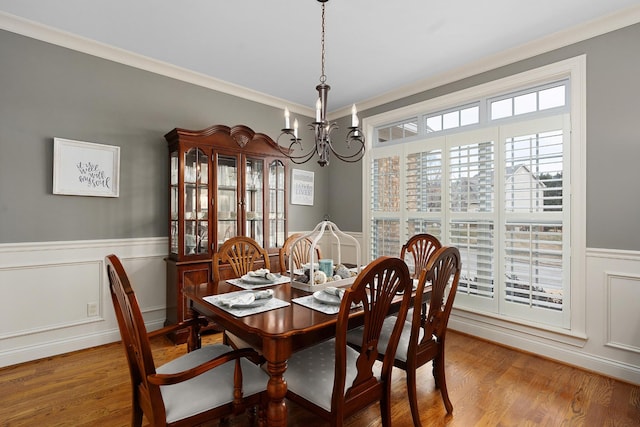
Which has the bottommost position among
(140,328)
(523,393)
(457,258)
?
(523,393)

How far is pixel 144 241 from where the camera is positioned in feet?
10.2

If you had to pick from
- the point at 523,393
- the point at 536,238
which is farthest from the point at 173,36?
the point at 523,393

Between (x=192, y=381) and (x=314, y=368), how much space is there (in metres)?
0.55

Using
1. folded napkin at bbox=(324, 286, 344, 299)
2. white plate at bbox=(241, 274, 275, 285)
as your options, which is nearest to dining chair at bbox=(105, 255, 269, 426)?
folded napkin at bbox=(324, 286, 344, 299)

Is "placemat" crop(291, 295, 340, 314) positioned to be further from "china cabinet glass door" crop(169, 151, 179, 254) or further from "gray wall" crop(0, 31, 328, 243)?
"gray wall" crop(0, 31, 328, 243)

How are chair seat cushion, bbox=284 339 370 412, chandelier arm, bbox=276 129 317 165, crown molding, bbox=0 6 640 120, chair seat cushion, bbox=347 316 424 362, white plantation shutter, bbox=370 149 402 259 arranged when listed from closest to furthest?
1. chair seat cushion, bbox=284 339 370 412
2. chair seat cushion, bbox=347 316 424 362
3. chandelier arm, bbox=276 129 317 165
4. crown molding, bbox=0 6 640 120
5. white plantation shutter, bbox=370 149 402 259

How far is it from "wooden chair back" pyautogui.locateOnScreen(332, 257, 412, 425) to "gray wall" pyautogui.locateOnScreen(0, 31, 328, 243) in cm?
254

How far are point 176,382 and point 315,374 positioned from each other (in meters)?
0.61

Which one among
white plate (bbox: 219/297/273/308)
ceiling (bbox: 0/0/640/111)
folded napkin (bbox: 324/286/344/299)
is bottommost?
white plate (bbox: 219/297/273/308)

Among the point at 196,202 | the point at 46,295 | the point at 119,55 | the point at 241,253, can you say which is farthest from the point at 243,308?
the point at 119,55

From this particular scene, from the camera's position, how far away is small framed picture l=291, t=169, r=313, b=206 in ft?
14.1

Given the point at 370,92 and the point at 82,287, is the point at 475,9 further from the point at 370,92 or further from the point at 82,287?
the point at 82,287

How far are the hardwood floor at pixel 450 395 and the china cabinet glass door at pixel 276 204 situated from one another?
1.50 meters

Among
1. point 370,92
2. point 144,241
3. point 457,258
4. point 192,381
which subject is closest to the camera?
point 192,381
